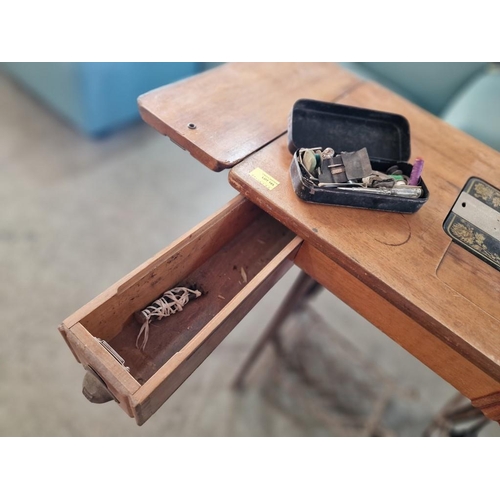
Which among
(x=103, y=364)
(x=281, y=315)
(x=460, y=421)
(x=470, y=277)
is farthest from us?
(x=281, y=315)

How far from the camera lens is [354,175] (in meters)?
0.61

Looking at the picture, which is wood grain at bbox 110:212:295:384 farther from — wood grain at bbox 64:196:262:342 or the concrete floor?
the concrete floor

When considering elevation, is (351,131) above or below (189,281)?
above

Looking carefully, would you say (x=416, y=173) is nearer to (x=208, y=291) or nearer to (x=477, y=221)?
(x=477, y=221)

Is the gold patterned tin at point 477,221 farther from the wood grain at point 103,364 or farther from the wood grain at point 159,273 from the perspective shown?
the wood grain at point 103,364

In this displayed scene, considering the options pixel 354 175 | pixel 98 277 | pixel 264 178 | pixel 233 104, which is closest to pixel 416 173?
pixel 354 175

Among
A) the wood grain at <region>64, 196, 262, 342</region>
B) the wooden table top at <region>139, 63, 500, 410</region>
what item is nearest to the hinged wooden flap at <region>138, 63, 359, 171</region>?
the wooden table top at <region>139, 63, 500, 410</region>

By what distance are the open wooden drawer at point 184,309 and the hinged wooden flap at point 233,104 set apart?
11cm

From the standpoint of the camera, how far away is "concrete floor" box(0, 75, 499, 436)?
111cm

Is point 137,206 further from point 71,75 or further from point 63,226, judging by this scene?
point 71,75

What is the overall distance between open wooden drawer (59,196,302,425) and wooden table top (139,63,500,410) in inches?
2.8

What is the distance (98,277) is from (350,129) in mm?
998

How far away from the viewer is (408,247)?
0.60 metres

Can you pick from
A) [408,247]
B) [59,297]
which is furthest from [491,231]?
[59,297]
